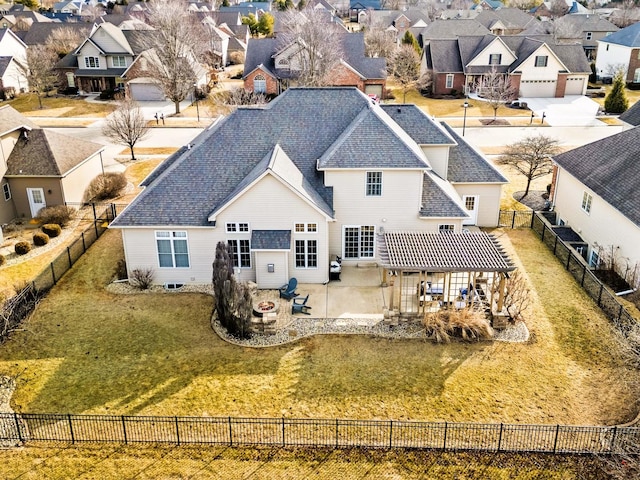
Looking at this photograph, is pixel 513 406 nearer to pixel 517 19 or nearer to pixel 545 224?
pixel 545 224

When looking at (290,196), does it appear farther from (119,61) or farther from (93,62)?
(93,62)

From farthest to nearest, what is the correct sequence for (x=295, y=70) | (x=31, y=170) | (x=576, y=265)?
(x=295, y=70), (x=31, y=170), (x=576, y=265)

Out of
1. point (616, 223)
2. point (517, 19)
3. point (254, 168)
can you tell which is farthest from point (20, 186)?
point (517, 19)

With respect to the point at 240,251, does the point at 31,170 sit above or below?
above

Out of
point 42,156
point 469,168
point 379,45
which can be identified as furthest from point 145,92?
point 469,168

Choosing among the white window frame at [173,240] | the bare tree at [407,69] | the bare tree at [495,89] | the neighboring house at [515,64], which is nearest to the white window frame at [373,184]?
the white window frame at [173,240]

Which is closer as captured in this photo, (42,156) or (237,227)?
(237,227)

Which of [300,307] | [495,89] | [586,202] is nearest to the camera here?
[300,307]

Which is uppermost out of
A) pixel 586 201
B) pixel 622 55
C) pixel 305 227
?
pixel 622 55
